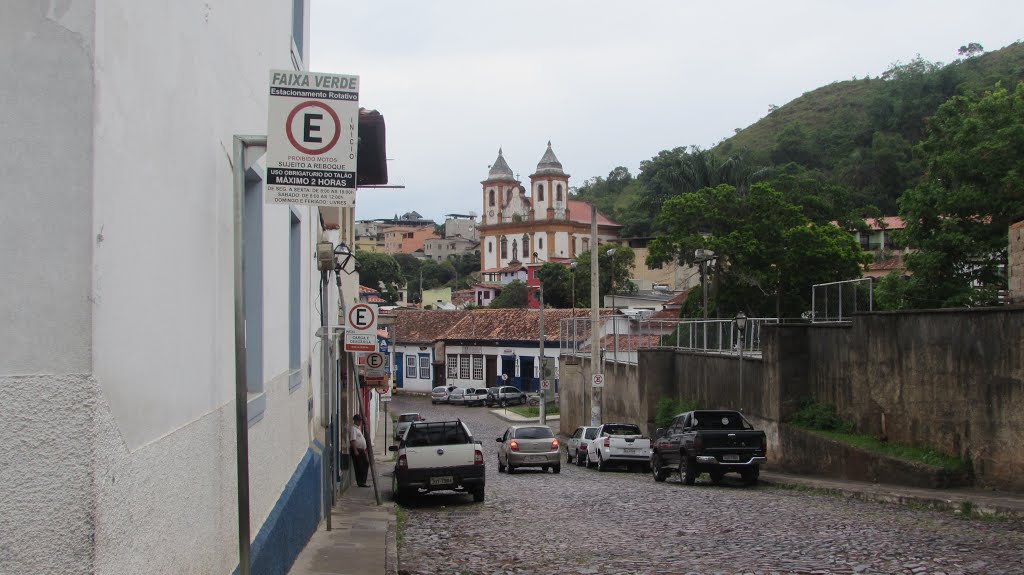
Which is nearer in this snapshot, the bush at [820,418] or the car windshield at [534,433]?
the bush at [820,418]

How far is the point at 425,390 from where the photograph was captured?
81.7 m

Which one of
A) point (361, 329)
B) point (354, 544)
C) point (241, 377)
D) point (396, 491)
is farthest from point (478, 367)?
point (241, 377)

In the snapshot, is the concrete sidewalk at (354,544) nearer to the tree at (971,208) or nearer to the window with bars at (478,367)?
the tree at (971,208)

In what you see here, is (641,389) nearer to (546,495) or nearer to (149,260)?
(546,495)

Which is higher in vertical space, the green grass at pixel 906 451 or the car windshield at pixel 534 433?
the green grass at pixel 906 451

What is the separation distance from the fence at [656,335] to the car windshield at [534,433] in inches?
231

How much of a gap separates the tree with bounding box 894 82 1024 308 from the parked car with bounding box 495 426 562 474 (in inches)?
438

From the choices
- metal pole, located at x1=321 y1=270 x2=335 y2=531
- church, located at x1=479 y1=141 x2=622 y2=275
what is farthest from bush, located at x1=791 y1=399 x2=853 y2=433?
church, located at x1=479 y1=141 x2=622 y2=275

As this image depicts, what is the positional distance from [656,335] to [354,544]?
1049 inches

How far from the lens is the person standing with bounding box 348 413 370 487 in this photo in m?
21.8

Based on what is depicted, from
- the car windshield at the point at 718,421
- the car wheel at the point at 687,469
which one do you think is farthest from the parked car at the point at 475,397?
the car windshield at the point at 718,421

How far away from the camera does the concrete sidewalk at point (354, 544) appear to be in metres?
10.8

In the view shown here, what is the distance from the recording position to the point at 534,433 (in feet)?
91.9

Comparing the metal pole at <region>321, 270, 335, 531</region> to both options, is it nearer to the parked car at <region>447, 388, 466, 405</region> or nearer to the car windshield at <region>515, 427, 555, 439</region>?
the car windshield at <region>515, 427, 555, 439</region>
